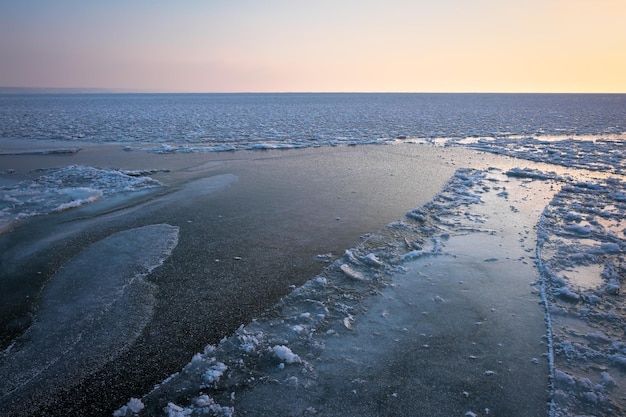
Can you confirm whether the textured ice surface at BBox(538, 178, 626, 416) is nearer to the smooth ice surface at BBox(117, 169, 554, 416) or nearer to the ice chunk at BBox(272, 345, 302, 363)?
the smooth ice surface at BBox(117, 169, 554, 416)

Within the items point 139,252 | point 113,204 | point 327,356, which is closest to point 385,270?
point 327,356

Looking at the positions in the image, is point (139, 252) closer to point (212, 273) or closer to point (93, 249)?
point (93, 249)

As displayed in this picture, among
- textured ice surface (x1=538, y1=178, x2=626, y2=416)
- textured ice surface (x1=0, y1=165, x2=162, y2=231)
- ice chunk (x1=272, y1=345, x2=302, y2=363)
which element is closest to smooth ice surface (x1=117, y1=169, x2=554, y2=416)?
ice chunk (x1=272, y1=345, x2=302, y2=363)

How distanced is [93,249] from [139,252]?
24.9 inches

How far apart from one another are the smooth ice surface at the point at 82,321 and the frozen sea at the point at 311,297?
0.02 m

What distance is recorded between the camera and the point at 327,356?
296 cm

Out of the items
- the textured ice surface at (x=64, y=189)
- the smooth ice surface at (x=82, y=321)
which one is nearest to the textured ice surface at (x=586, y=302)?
the smooth ice surface at (x=82, y=321)

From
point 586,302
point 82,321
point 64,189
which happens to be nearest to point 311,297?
point 82,321

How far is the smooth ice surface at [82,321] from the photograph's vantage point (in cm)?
266

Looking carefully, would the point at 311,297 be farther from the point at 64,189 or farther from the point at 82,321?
the point at 64,189

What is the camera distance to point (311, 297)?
3.79 m

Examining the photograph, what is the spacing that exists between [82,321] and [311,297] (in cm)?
209

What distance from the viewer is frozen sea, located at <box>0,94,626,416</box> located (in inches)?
102

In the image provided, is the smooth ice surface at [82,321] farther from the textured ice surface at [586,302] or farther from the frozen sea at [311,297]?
the textured ice surface at [586,302]
